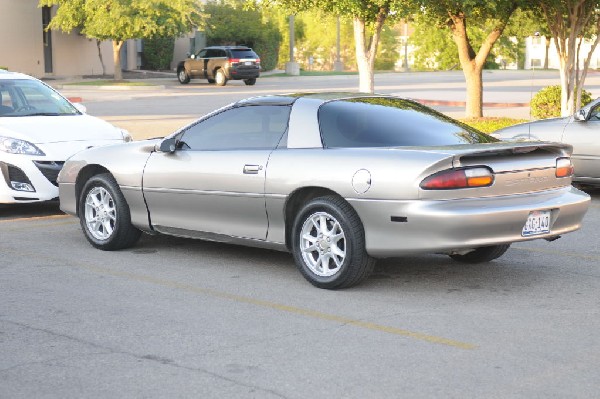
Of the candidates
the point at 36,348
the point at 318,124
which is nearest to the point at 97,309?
the point at 36,348

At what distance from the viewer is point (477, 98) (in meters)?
26.5

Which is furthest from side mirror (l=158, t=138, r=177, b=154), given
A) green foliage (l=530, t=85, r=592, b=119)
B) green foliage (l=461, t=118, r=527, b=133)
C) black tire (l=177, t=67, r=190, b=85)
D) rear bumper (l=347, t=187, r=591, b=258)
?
black tire (l=177, t=67, r=190, b=85)

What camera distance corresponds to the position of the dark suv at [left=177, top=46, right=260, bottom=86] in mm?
51000

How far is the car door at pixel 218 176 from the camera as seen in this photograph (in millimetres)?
8797

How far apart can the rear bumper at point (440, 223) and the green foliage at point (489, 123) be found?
15891mm

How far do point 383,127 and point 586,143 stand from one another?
18.1ft

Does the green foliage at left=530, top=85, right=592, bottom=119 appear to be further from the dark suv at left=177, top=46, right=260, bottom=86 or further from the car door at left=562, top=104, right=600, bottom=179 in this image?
the dark suv at left=177, top=46, right=260, bottom=86

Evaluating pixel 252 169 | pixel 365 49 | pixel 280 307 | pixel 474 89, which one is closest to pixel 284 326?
pixel 280 307

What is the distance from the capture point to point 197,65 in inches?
2082

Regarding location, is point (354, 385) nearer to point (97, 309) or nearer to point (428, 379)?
point (428, 379)

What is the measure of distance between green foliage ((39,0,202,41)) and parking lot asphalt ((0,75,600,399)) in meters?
37.8

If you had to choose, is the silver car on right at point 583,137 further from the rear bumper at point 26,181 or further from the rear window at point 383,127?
the rear bumper at point 26,181

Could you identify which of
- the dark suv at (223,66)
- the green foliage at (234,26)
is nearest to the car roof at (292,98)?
the dark suv at (223,66)

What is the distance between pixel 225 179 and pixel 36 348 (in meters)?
2.77
